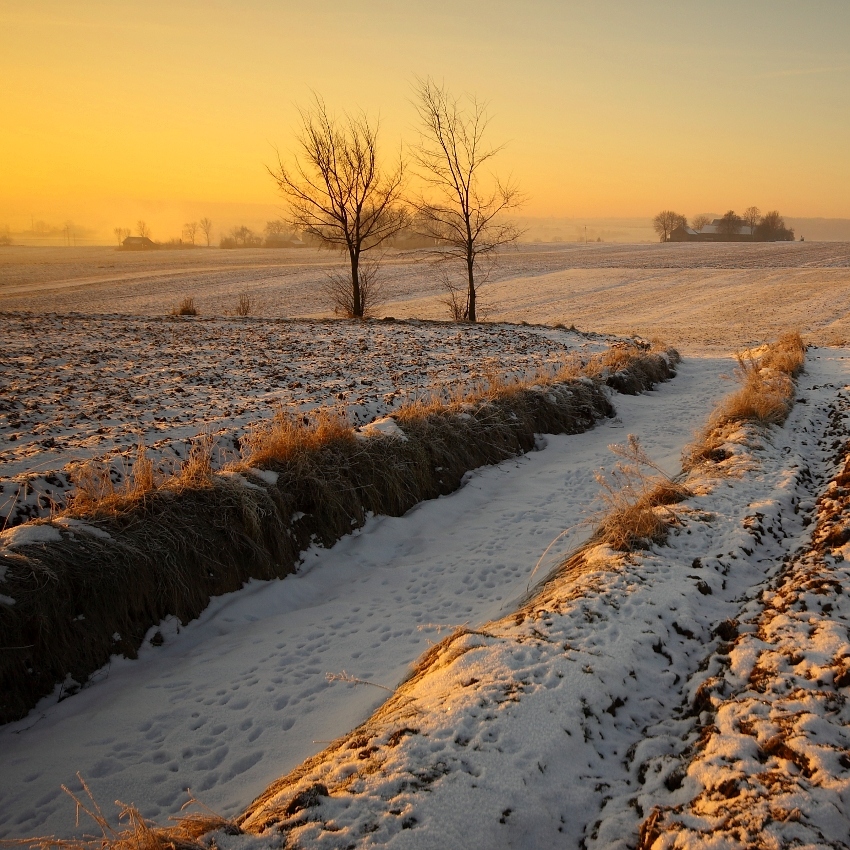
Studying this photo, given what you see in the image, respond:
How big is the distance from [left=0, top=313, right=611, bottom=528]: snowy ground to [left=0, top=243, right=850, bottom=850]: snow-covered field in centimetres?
32

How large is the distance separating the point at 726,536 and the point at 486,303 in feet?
107

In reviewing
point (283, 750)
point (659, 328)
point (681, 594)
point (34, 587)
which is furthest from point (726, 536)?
point (659, 328)

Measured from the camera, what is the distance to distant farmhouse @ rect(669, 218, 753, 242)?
315 ft

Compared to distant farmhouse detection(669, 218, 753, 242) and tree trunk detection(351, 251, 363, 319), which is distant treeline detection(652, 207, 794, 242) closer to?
distant farmhouse detection(669, 218, 753, 242)

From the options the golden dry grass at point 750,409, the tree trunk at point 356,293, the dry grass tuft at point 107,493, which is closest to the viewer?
the dry grass tuft at point 107,493

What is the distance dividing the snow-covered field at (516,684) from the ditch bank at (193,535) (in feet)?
0.62

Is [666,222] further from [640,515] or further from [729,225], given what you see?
[640,515]

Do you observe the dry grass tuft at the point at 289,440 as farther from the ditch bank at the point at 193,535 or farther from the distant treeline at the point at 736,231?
the distant treeline at the point at 736,231

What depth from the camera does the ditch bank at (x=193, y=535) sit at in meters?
4.46

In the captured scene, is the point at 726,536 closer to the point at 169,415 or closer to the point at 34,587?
the point at 34,587

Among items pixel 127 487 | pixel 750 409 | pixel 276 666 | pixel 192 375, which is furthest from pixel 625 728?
pixel 192 375

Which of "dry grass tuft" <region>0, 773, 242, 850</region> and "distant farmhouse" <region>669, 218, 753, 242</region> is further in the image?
"distant farmhouse" <region>669, 218, 753, 242</region>

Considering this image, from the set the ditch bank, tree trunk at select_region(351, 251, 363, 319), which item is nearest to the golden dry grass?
the ditch bank

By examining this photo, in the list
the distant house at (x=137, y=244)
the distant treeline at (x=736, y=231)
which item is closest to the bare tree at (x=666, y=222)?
the distant treeline at (x=736, y=231)
